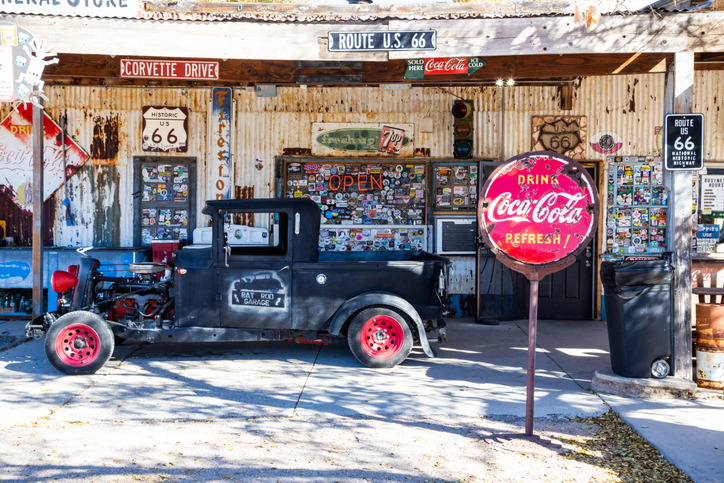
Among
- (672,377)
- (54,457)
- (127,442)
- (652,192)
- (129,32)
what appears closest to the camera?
(54,457)

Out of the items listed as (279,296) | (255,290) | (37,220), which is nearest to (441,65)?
(279,296)

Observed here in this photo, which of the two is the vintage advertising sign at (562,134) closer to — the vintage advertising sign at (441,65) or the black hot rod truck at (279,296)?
the vintage advertising sign at (441,65)

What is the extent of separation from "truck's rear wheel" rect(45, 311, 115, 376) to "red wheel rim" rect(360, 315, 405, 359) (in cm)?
274

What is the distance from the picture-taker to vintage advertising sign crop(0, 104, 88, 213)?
9.41m

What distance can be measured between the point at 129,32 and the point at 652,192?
26.1 ft

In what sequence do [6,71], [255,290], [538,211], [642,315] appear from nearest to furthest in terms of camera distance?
1. [538,211]
2. [642,315]
3. [6,71]
4. [255,290]

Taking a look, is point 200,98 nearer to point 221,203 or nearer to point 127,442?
point 221,203

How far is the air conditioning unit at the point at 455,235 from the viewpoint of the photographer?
9492 millimetres

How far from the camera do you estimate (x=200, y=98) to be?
9477 millimetres

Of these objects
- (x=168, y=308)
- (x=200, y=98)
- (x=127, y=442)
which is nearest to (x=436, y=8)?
(x=200, y=98)

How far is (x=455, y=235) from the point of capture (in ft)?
31.2

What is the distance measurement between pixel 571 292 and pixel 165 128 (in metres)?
7.17

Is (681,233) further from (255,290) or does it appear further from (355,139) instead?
(355,139)

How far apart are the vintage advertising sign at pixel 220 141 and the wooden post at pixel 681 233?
6.39 metres
